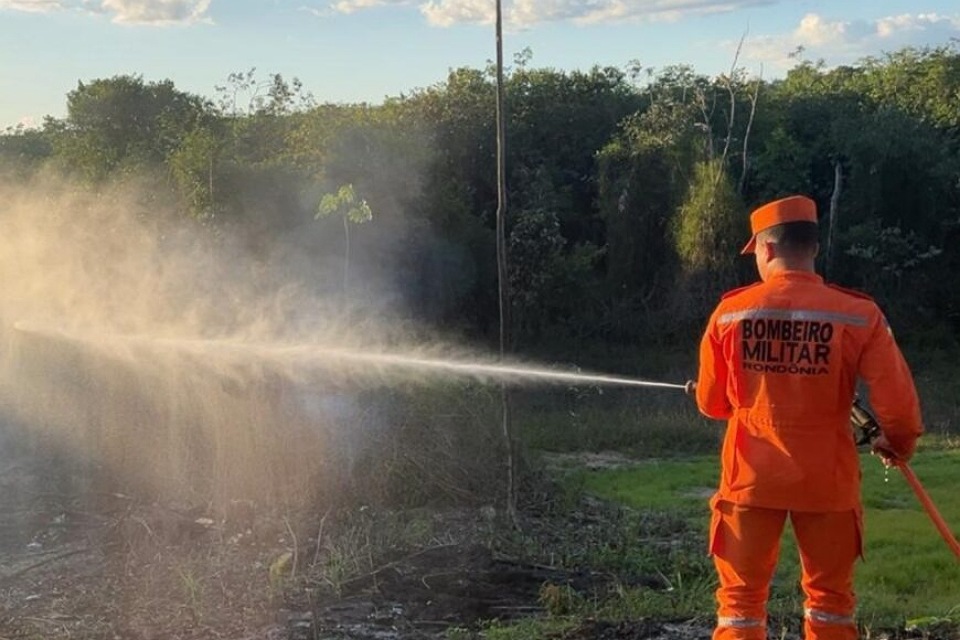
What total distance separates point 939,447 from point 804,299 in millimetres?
11995

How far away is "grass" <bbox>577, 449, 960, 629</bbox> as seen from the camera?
6.56 meters

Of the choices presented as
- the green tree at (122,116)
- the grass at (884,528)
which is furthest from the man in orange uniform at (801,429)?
the green tree at (122,116)

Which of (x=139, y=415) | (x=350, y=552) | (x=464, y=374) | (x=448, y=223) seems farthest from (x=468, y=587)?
(x=448, y=223)

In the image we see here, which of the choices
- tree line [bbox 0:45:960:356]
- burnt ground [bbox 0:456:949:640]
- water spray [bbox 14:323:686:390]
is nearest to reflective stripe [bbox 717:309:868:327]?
burnt ground [bbox 0:456:949:640]

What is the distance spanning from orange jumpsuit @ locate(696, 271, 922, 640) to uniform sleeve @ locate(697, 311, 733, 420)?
10 cm

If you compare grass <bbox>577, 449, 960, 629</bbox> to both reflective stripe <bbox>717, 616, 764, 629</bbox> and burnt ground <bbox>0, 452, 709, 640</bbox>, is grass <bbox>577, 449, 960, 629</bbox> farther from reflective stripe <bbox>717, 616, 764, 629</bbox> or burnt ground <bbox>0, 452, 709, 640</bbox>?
reflective stripe <bbox>717, 616, 764, 629</bbox>

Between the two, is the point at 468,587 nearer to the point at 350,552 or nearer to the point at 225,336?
the point at 350,552

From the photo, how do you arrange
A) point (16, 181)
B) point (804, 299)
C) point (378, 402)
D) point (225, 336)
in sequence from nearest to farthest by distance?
1. point (804, 299)
2. point (378, 402)
3. point (225, 336)
4. point (16, 181)

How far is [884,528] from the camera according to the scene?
915 cm

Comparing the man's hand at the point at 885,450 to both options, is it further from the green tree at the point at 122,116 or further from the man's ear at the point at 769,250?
the green tree at the point at 122,116

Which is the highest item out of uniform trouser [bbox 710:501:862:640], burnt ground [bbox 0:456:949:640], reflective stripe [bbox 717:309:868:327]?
reflective stripe [bbox 717:309:868:327]

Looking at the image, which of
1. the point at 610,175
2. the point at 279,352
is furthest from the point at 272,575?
the point at 610,175

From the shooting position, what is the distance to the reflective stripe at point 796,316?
430 centimetres

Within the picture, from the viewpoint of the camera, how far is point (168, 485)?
9477 mm
